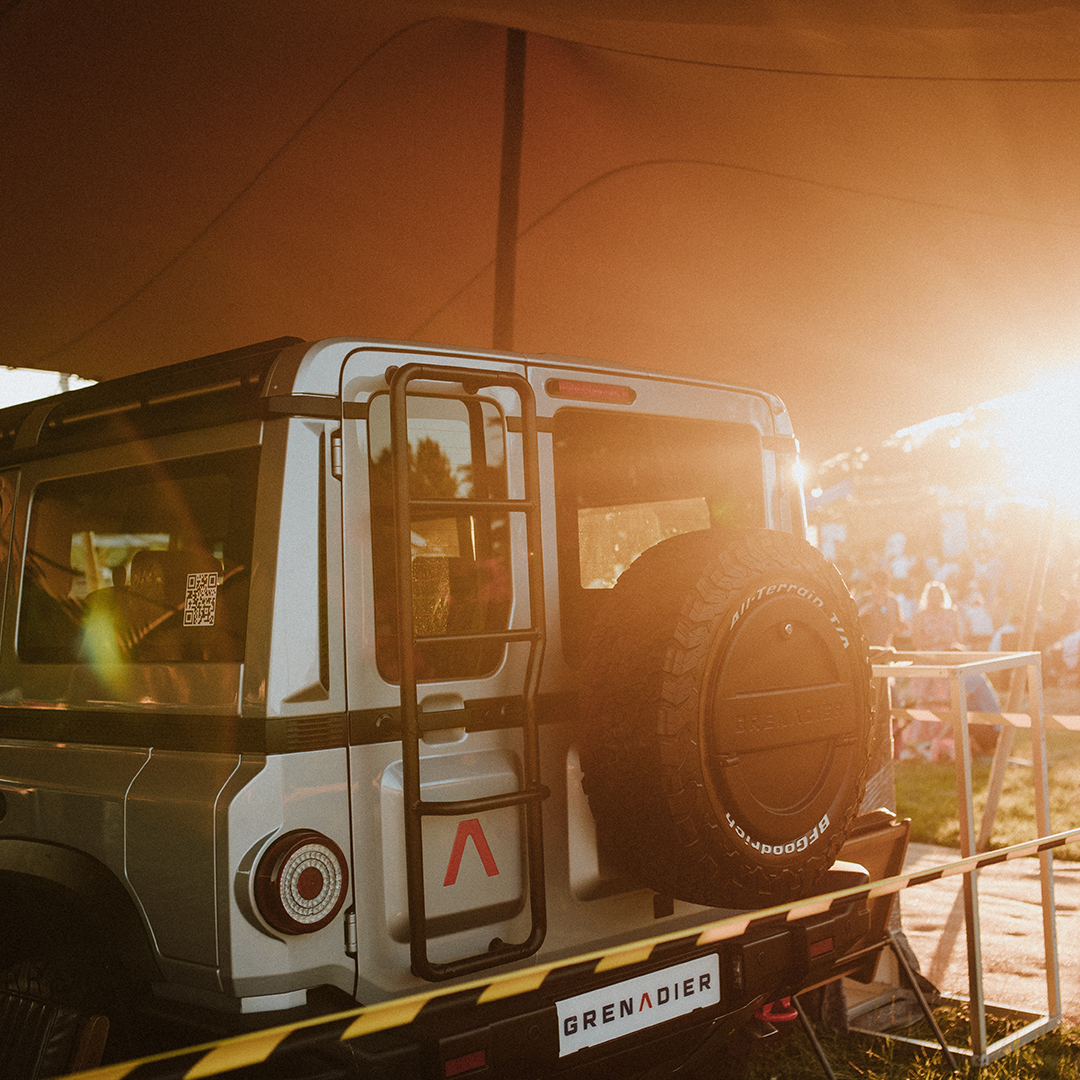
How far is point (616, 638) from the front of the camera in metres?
2.69

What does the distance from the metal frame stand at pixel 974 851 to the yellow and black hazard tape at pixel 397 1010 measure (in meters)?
0.98

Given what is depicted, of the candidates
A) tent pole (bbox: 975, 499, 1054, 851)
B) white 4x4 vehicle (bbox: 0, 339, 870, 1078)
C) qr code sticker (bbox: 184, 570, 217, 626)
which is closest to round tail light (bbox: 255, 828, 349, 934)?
white 4x4 vehicle (bbox: 0, 339, 870, 1078)

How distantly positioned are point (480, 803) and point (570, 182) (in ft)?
13.7

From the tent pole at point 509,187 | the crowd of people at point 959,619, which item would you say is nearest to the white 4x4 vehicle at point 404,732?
the tent pole at point 509,187

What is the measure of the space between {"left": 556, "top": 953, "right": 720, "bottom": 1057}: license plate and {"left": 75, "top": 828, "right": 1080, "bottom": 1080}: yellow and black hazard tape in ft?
0.20

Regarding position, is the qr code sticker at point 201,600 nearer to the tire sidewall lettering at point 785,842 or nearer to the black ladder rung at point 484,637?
the black ladder rung at point 484,637

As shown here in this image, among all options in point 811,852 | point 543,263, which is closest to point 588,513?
point 811,852

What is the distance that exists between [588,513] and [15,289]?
4189mm

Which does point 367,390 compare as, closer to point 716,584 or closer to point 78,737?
point 716,584

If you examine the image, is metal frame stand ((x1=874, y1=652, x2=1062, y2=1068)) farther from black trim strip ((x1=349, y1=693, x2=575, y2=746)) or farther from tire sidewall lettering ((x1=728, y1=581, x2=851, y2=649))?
black trim strip ((x1=349, y1=693, x2=575, y2=746))

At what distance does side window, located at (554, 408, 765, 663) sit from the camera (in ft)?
11.5

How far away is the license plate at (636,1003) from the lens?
263cm

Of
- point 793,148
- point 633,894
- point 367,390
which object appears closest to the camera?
point 367,390

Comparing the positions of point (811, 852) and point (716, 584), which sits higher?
point (716, 584)
